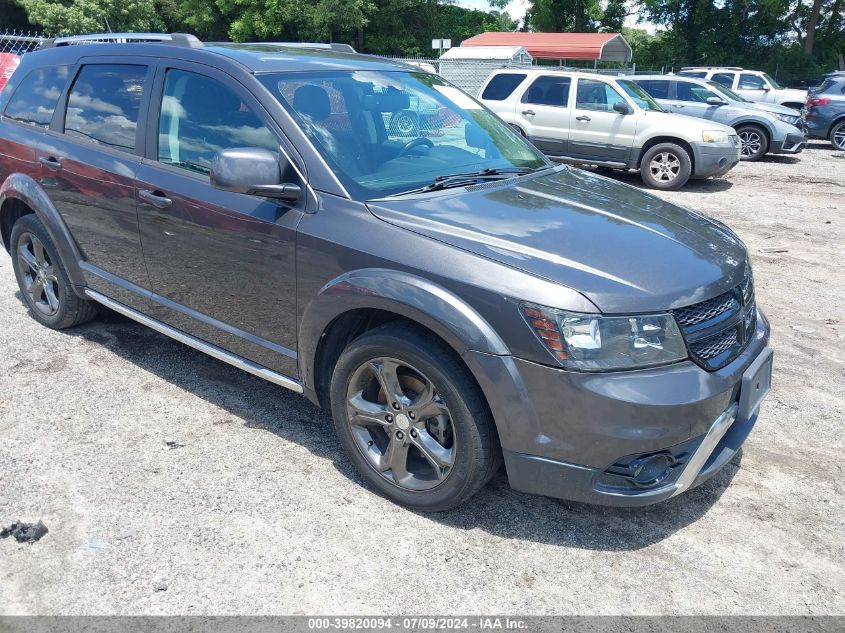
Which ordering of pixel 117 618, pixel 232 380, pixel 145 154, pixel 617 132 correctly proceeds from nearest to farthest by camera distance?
pixel 117 618, pixel 145 154, pixel 232 380, pixel 617 132

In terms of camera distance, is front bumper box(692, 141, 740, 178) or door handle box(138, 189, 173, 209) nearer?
door handle box(138, 189, 173, 209)

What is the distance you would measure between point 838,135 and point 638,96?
25.7 ft

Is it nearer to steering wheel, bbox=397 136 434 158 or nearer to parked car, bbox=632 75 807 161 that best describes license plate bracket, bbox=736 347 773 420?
steering wheel, bbox=397 136 434 158

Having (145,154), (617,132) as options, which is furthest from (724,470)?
(617,132)

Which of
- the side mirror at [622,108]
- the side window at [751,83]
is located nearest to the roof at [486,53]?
the side window at [751,83]

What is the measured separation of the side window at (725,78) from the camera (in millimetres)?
18891

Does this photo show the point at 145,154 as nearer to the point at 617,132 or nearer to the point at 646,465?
the point at 646,465

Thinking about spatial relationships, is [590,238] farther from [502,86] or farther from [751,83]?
[751,83]

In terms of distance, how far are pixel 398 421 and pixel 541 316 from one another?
850mm

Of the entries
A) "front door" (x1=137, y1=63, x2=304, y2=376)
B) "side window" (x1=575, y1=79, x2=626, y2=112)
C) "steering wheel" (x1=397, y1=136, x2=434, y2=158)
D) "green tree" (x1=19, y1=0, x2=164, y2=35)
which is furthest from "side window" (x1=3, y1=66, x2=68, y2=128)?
"green tree" (x1=19, y1=0, x2=164, y2=35)

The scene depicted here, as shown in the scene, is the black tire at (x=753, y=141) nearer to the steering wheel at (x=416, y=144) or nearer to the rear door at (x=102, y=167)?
the steering wheel at (x=416, y=144)

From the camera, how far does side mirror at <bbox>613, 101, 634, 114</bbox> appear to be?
11.8 meters

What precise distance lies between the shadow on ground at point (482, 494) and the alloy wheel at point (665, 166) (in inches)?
350

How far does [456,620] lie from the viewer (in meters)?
2.57
